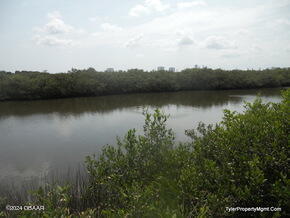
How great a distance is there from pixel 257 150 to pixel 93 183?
338 cm

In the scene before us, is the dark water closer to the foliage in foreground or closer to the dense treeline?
the foliage in foreground

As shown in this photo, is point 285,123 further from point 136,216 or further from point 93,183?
point 93,183

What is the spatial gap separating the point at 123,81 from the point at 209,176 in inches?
1409

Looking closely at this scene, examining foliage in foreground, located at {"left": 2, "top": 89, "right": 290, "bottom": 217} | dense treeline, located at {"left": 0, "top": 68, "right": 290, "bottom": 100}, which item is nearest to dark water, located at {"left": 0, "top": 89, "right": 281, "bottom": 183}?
foliage in foreground, located at {"left": 2, "top": 89, "right": 290, "bottom": 217}

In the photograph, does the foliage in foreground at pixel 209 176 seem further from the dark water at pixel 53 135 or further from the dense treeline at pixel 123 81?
the dense treeline at pixel 123 81

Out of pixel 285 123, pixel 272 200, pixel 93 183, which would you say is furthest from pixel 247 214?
pixel 93 183

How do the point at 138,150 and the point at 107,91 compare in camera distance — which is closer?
the point at 138,150

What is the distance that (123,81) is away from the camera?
38.0m

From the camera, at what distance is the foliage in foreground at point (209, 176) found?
9.03 feet

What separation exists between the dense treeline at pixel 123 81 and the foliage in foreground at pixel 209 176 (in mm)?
31267

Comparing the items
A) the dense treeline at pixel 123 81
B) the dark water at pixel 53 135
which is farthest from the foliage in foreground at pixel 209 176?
the dense treeline at pixel 123 81

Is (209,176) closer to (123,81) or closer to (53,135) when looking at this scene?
(53,135)

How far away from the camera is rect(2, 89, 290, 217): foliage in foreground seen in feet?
9.03

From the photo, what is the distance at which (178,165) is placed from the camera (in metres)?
3.86
